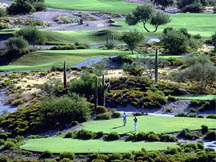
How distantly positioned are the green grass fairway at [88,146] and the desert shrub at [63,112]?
886cm

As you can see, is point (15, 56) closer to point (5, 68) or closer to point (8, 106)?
point (5, 68)

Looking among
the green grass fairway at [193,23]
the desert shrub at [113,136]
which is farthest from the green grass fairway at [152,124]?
the green grass fairway at [193,23]

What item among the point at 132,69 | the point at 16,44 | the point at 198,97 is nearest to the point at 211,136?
the point at 198,97

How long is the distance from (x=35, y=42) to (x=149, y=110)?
1946 inches

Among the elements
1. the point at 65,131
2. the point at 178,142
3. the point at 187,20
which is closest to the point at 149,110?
the point at 65,131

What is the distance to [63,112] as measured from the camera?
6328 cm

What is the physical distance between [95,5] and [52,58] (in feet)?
246

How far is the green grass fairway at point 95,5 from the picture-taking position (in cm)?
16662

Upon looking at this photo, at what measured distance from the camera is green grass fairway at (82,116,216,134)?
5603cm

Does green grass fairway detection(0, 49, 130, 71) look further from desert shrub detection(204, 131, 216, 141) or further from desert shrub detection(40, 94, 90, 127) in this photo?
desert shrub detection(204, 131, 216, 141)

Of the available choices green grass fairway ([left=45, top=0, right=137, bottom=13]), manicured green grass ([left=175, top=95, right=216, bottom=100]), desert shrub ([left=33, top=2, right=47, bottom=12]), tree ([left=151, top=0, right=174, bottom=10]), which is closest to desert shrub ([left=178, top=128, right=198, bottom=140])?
manicured green grass ([left=175, top=95, right=216, bottom=100])

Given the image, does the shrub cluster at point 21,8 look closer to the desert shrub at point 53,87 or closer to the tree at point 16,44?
the tree at point 16,44

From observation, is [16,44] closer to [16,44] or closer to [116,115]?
[16,44]

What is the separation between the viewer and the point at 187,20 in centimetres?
14712
